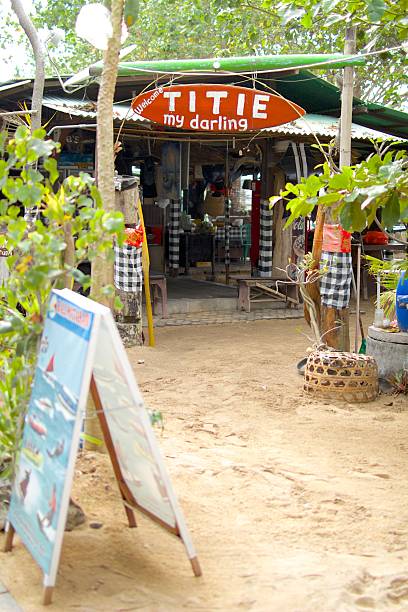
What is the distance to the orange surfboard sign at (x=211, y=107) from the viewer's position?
8.70m

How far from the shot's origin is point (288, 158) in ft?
40.2

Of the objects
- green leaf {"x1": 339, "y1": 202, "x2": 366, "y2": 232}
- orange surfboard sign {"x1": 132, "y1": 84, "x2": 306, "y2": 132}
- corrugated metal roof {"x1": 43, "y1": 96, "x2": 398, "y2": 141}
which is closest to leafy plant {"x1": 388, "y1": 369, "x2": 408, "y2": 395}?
corrugated metal roof {"x1": 43, "y1": 96, "x2": 398, "y2": 141}

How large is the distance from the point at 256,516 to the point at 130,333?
5074 mm

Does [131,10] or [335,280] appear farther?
[335,280]

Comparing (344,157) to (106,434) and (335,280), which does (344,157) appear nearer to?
(335,280)

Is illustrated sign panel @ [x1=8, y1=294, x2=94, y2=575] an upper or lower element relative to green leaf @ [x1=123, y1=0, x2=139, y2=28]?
lower

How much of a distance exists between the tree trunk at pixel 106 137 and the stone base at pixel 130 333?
13.9 ft

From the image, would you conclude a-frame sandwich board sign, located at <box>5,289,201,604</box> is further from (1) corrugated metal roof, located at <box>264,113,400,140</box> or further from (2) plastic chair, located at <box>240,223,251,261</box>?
(2) plastic chair, located at <box>240,223,251,261</box>

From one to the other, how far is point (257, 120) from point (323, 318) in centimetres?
248

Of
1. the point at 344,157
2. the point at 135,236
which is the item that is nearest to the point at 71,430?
the point at 344,157

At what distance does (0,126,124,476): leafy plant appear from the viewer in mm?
3428

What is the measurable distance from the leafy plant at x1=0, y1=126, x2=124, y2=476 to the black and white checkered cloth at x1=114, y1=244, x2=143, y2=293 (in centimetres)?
492

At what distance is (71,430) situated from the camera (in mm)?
3084

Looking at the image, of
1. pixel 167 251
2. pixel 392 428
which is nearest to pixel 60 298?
pixel 392 428
